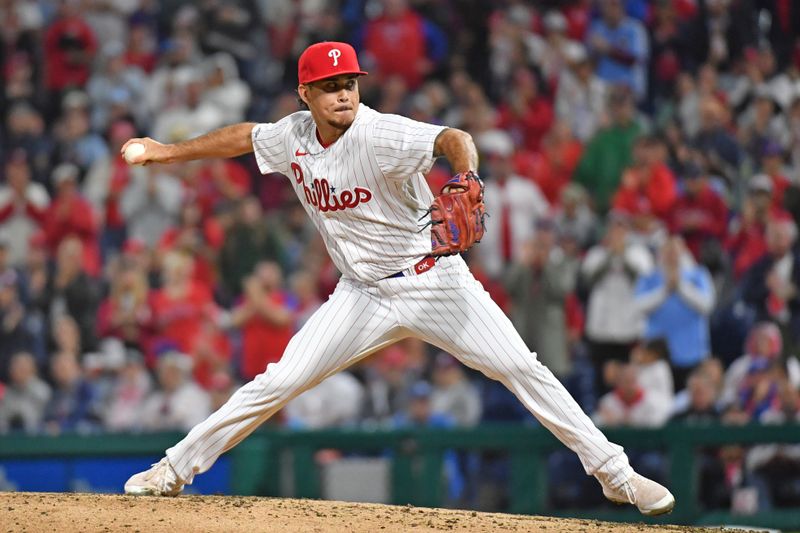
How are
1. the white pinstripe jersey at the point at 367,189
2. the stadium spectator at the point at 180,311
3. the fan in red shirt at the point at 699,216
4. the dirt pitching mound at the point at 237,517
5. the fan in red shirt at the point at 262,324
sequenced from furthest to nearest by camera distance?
the stadium spectator at the point at 180,311
the fan in red shirt at the point at 699,216
the fan in red shirt at the point at 262,324
the white pinstripe jersey at the point at 367,189
the dirt pitching mound at the point at 237,517

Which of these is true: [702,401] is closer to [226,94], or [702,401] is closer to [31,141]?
[226,94]

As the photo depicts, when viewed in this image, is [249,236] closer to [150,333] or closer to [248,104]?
[150,333]

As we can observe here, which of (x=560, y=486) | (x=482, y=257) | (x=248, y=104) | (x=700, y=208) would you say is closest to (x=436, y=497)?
(x=560, y=486)

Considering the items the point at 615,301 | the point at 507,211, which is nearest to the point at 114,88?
the point at 507,211

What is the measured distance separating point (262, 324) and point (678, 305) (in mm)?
3055

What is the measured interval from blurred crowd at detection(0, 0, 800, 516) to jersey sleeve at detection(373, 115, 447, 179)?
3.73 metres

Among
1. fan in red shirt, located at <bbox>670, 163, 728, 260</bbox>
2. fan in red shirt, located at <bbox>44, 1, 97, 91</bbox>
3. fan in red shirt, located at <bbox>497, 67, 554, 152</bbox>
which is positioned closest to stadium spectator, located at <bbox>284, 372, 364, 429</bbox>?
fan in red shirt, located at <bbox>670, 163, 728, 260</bbox>

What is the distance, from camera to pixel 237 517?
548 cm

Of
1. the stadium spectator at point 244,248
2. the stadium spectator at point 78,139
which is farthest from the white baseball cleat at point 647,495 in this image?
the stadium spectator at point 78,139

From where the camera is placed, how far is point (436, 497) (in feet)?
28.2

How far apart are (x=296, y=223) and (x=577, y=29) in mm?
3196

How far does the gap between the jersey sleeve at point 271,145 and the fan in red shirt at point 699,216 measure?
16.3 feet

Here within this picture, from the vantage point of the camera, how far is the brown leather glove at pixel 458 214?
4984 mm

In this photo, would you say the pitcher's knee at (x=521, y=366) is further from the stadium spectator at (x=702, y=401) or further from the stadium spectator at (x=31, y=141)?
the stadium spectator at (x=31, y=141)
